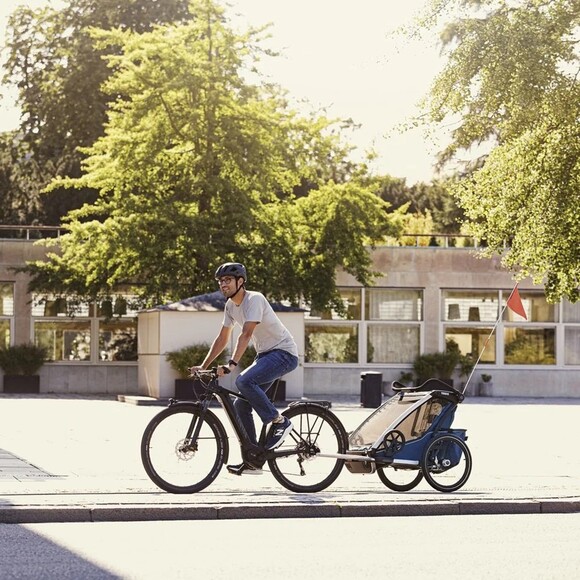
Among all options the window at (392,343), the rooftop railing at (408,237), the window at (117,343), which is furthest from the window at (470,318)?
the window at (117,343)

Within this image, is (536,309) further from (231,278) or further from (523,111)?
(231,278)

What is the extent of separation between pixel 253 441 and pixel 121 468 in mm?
2583

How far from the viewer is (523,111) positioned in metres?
20.1

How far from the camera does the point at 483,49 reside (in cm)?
1998

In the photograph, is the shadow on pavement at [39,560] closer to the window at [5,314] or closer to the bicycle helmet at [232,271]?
the bicycle helmet at [232,271]

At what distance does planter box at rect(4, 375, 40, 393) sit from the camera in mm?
35906

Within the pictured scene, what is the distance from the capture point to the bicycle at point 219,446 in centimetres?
1145

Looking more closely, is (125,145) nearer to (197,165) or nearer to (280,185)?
(197,165)

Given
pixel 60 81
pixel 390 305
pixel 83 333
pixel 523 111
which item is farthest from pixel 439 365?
pixel 523 111

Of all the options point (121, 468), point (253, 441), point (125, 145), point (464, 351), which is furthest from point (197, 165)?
point (253, 441)

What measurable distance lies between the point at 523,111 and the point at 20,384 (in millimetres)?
19494

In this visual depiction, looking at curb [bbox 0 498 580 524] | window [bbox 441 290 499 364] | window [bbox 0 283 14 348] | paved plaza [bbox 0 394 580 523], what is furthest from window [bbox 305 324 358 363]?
curb [bbox 0 498 580 524]

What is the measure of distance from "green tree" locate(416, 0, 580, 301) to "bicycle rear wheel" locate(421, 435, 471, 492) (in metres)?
8.46

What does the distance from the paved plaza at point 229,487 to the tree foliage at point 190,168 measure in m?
12.6
